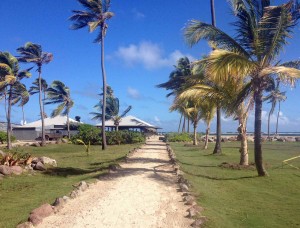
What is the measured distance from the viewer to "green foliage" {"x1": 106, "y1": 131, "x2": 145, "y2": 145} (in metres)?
35.3

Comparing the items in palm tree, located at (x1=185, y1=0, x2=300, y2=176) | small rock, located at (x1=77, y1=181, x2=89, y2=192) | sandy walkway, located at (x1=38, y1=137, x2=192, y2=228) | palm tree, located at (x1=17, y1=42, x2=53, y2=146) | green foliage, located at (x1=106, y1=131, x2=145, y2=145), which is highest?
palm tree, located at (x1=17, y1=42, x2=53, y2=146)

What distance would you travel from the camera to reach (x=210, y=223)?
20.8ft

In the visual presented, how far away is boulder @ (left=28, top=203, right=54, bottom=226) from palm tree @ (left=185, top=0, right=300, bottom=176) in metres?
6.81

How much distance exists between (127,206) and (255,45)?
7531mm

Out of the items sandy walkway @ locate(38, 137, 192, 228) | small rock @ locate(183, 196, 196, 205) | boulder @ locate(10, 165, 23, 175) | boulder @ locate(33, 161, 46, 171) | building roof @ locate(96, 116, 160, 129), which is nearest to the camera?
sandy walkway @ locate(38, 137, 192, 228)

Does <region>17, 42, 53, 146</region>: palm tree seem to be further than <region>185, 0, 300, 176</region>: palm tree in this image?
Yes

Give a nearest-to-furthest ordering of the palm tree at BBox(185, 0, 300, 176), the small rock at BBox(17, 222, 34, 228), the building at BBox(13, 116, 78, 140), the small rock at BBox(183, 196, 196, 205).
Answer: the small rock at BBox(17, 222, 34, 228) → the small rock at BBox(183, 196, 196, 205) → the palm tree at BBox(185, 0, 300, 176) → the building at BBox(13, 116, 78, 140)

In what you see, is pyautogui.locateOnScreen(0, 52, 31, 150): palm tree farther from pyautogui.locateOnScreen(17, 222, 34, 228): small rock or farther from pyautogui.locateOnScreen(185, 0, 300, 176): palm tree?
pyautogui.locateOnScreen(17, 222, 34, 228): small rock

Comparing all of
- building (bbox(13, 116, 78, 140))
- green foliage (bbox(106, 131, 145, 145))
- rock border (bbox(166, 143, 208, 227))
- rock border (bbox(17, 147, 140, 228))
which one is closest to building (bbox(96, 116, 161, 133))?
building (bbox(13, 116, 78, 140))

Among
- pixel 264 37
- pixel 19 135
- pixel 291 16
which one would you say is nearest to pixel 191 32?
pixel 264 37

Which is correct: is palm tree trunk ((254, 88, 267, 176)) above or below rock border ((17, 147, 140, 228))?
above

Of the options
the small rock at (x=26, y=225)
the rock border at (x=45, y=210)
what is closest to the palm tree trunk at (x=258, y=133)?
the rock border at (x=45, y=210)

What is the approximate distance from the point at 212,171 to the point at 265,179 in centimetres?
268

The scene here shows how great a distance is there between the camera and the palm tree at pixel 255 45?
36.6 feet
